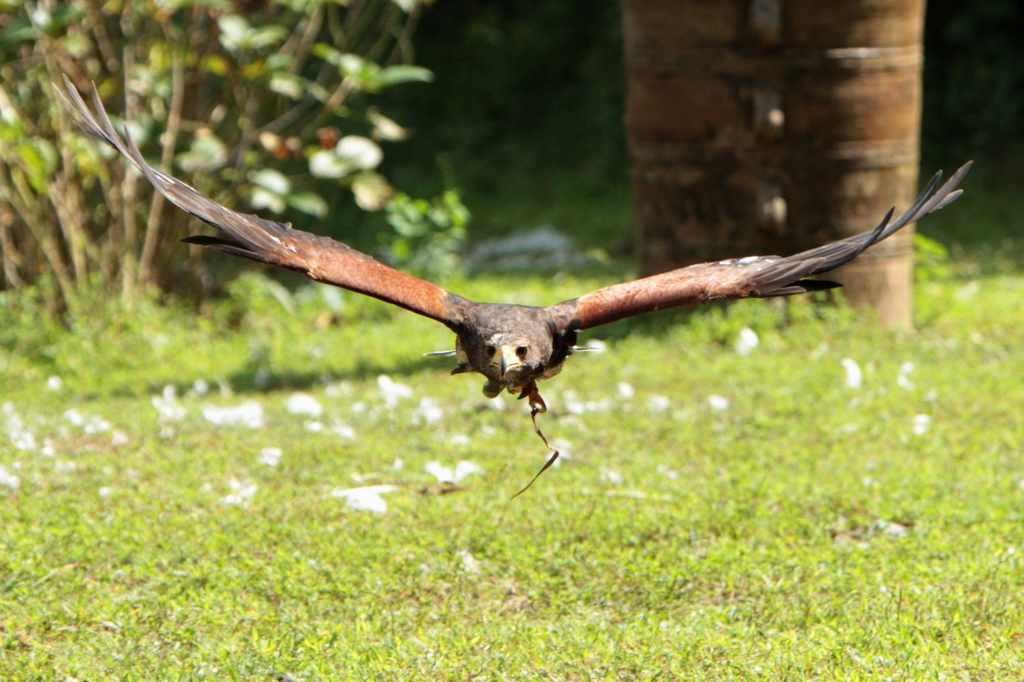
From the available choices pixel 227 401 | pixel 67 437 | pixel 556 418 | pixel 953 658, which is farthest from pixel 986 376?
pixel 67 437

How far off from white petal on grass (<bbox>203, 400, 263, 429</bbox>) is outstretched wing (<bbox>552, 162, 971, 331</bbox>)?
2.31m

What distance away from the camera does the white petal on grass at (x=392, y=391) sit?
6.07m

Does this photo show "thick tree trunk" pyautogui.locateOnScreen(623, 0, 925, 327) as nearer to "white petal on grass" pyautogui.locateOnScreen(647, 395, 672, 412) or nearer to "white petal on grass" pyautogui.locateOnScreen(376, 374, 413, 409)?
"white petal on grass" pyautogui.locateOnScreen(647, 395, 672, 412)

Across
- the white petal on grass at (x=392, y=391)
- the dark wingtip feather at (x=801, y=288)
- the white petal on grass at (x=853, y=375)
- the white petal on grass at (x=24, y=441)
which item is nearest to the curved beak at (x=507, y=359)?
the dark wingtip feather at (x=801, y=288)

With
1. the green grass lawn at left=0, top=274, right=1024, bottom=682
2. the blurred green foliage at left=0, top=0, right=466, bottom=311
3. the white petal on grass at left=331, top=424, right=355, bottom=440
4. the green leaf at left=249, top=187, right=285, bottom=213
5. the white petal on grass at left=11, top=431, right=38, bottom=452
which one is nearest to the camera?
the green grass lawn at left=0, top=274, right=1024, bottom=682

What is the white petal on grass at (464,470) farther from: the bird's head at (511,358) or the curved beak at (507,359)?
the curved beak at (507,359)

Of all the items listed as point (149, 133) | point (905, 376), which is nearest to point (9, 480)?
point (149, 133)

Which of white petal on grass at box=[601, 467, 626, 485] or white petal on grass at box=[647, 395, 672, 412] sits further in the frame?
white petal on grass at box=[647, 395, 672, 412]

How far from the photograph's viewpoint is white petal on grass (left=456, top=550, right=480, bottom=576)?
4121 mm

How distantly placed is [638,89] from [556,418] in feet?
7.98

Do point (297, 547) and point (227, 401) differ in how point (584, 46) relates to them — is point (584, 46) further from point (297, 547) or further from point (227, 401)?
point (297, 547)

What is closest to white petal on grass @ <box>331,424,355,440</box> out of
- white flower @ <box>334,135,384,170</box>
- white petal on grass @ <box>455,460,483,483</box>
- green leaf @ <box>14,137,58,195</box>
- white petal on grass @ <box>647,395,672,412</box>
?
white petal on grass @ <box>455,460,483,483</box>

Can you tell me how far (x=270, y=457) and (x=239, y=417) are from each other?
0.77m

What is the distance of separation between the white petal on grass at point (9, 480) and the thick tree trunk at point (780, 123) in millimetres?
3952
